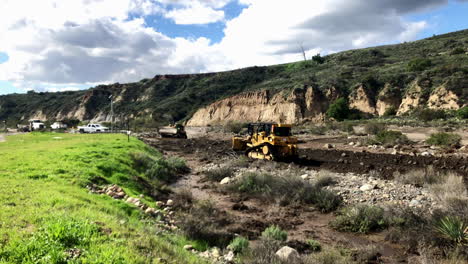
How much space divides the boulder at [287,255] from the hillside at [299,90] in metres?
44.4

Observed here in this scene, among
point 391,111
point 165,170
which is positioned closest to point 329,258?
point 165,170

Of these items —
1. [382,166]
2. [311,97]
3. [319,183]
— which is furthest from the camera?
[311,97]

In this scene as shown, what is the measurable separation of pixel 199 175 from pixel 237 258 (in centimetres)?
1202

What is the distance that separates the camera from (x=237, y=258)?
7.21 m

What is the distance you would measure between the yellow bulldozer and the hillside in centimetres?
3338

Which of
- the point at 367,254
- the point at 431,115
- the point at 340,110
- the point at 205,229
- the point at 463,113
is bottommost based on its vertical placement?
the point at 367,254

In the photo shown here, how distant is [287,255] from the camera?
7164 millimetres

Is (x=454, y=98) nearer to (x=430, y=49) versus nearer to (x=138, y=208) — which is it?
(x=430, y=49)

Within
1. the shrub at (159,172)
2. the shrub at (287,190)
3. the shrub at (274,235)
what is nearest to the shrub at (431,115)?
the shrub at (287,190)

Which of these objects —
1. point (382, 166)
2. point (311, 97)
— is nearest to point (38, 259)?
point (382, 166)

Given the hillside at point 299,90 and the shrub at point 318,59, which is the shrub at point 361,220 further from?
the shrub at point 318,59

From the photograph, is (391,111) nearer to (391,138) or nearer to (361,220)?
(391,138)

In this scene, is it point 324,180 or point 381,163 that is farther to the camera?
point 381,163

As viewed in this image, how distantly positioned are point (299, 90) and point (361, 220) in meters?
50.6
